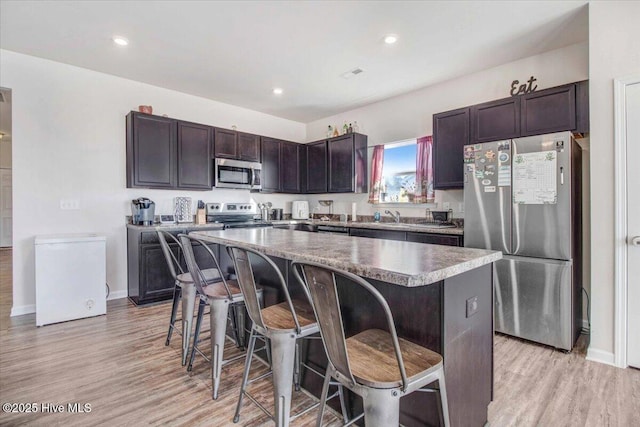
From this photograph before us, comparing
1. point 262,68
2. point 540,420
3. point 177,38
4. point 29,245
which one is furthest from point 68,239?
point 540,420

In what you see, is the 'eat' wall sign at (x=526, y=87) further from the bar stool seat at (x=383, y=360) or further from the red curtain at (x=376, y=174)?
the bar stool seat at (x=383, y=360)

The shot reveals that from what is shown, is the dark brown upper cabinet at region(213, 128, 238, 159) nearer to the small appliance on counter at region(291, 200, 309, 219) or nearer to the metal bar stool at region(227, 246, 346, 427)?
the small appliance on counter at region(291, 200, 309, 219)

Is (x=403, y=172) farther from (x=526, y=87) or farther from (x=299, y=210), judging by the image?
(x=299, y=210)

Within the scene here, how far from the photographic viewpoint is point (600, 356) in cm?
240

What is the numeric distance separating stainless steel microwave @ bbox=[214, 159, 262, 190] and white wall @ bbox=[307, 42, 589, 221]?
1398 mm

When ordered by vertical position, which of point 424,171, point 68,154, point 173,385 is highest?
point 68,154

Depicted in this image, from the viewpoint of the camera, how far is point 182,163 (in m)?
4.24

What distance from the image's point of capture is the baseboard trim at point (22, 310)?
3.38 metres

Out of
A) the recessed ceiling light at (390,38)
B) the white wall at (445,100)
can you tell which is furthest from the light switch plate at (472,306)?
the white wall at (445,100)

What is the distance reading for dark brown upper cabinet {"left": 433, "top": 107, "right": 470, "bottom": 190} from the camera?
3.55 meters

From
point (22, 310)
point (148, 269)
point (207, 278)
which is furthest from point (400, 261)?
point (22, 310)

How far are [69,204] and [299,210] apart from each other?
3297 millimetres

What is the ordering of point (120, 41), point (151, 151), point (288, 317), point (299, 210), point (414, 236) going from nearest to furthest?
1. point (288, 317)
2. point (120, 41)
3. point (414, 236)
4. point (151, 151)
5. point (299, 210)

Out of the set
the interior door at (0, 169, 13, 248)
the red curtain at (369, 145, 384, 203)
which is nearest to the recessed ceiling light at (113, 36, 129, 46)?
the red curtain at (369, 145, 384, 203)
